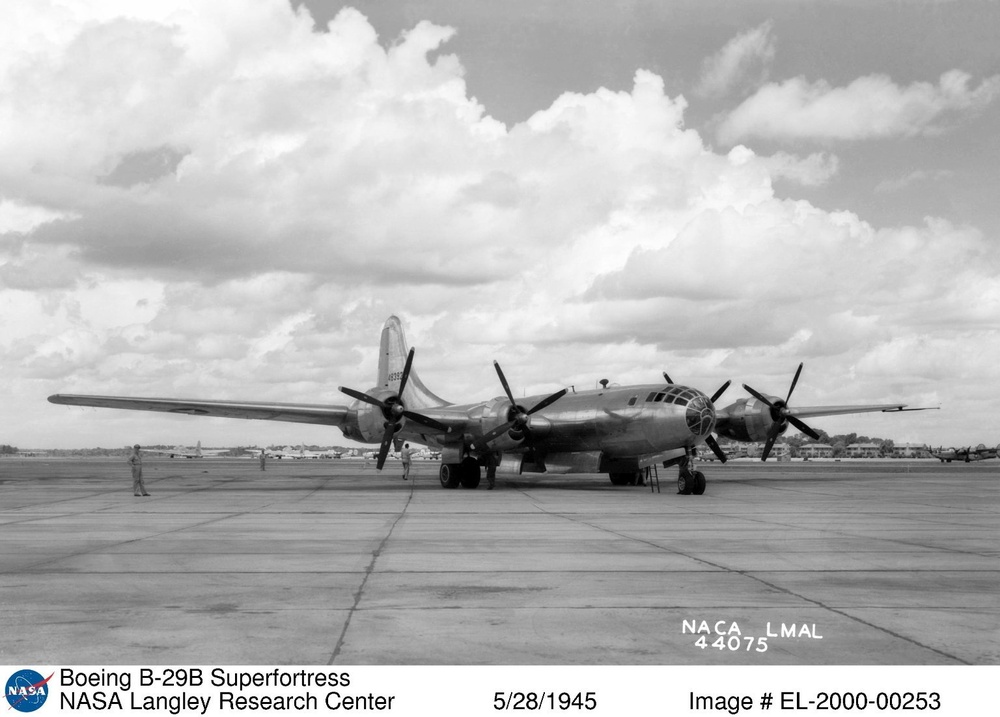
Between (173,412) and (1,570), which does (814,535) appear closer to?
(1,570)

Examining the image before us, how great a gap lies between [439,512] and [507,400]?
12.1 meters

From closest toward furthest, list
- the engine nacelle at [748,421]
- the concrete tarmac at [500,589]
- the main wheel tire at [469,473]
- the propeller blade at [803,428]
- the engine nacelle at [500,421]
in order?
the concrete tarmac at [500,589], the engine nacelle at [500,421], the main wheel tire at [469,473], the propeller blade at [803,428], the engine nacelle at [748,421]

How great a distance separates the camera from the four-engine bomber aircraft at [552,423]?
29953 mm

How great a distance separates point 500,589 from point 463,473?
25.1 metres

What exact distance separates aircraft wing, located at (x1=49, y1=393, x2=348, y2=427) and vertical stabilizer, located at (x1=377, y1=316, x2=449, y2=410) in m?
6.67

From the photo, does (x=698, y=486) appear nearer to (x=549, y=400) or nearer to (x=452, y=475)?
(x=549, y=400)

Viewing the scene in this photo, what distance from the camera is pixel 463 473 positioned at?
3438cm

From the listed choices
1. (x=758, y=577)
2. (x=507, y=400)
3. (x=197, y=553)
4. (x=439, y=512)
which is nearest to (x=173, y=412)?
(x=507, y=400)

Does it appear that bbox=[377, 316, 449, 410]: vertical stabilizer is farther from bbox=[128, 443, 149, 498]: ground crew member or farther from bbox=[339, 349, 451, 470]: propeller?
bbox=[128, 443, 149, 498]: ground crew member

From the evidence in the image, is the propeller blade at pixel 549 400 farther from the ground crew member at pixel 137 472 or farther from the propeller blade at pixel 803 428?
the ground crew member at pixel 137 472
